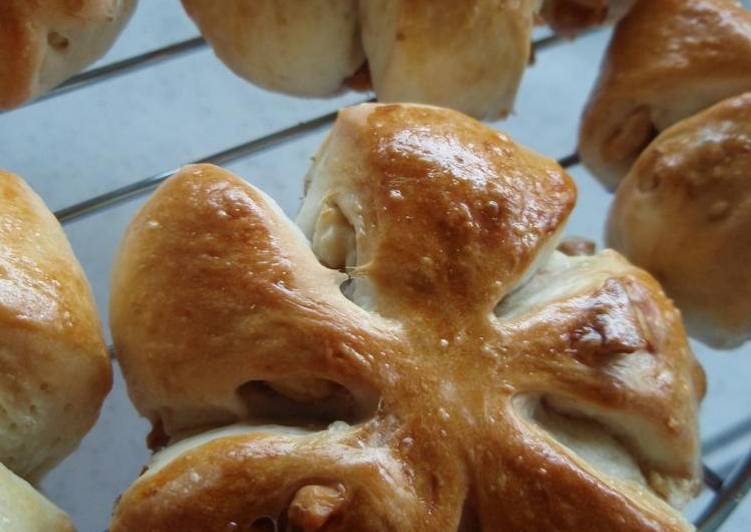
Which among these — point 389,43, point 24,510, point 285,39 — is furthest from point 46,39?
point 24,510

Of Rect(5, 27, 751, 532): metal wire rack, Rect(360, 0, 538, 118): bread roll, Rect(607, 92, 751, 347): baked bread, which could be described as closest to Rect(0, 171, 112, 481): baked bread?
Rect(5, 27, 751, 532): metal wire rack

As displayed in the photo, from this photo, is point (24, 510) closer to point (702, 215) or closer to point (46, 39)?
point (46, 39)

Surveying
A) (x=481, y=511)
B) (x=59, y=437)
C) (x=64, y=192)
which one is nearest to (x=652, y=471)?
(x=481, y=511)

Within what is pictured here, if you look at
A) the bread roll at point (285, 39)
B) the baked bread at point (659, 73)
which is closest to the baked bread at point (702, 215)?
the baked bread at point (659, 73)

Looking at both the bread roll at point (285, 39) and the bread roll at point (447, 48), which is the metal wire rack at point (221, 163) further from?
the bread roll at point (447, 48)

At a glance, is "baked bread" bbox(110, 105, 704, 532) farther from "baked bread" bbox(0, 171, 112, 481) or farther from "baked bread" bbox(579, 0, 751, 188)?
"baked bread" bbox(579, 0, 751, 188)
